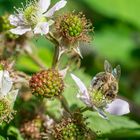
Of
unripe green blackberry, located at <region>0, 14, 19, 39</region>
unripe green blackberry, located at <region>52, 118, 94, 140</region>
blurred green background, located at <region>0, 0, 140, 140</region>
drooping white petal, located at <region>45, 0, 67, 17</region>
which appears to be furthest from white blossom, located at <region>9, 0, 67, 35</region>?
blurred green background, located at <region>0, 0, 140, 140</region>

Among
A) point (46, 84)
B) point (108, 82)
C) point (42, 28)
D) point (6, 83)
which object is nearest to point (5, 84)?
point (6, 83)

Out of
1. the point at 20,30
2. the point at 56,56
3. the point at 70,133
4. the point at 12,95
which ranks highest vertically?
the point at 20,30

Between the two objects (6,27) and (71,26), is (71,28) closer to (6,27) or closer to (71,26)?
(71,26)

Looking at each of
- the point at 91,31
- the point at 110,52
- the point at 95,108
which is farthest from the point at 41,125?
the point at 110,52

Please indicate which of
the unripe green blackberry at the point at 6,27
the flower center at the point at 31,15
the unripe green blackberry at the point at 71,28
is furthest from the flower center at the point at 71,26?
the unripe green blackberry at the point at 6,27

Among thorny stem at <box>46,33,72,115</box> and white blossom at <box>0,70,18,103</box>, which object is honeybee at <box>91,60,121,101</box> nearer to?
thorny stem at <box>46,33,72,115</box>
